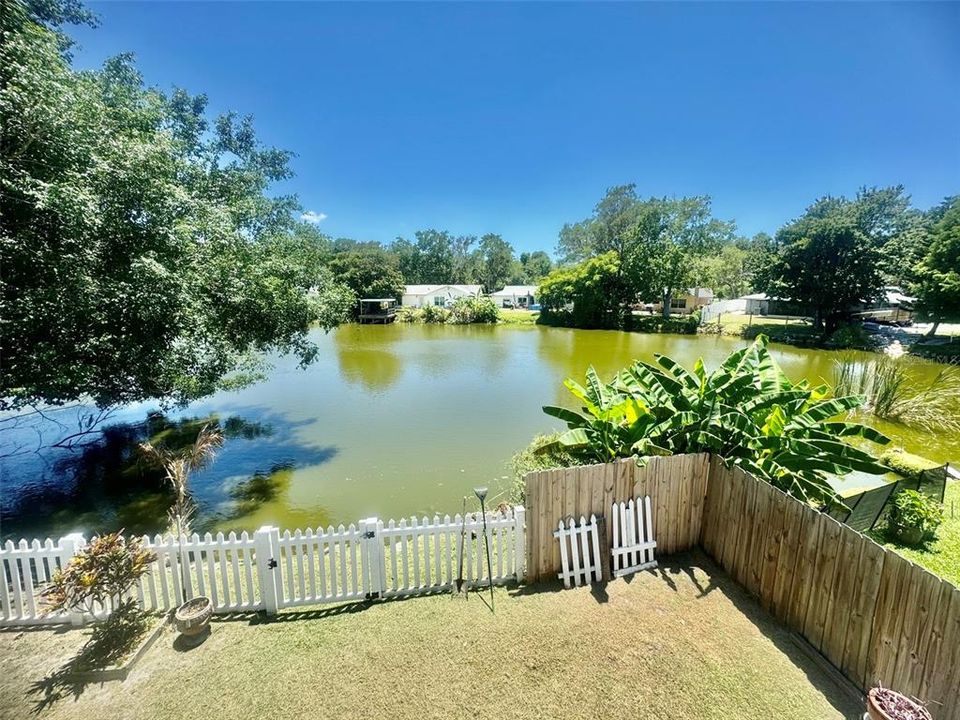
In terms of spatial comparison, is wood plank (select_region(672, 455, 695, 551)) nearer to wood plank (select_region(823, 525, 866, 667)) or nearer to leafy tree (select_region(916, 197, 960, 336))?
wood plank (select_region(823, 525, 866, 667))

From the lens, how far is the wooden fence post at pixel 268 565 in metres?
4.09

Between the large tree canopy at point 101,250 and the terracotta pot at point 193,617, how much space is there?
4.63 metres

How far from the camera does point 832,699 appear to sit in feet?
10.1

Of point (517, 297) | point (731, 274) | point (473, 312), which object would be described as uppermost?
point (731, 274)

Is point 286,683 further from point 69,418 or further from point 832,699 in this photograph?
point 69,418

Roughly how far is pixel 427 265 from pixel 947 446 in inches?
2596

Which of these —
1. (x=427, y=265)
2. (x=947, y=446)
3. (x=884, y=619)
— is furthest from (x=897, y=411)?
(x=427, y=265)

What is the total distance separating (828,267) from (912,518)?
2973 cm

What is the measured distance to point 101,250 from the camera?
20.7 ft

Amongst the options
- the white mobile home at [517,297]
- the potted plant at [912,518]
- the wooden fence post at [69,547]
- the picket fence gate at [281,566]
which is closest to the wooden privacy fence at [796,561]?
the picket fence gate at [281,566]

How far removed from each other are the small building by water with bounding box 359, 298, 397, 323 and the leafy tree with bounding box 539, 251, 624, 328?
17332 mm

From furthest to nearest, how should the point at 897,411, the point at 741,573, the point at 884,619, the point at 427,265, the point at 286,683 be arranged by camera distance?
the point at 427,265 → the point at 897,411 → the point at 741,573 → the point at 286,683 → the point at 884,619

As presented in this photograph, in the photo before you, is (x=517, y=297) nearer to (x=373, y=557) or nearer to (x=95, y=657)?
(x=373, y=557)

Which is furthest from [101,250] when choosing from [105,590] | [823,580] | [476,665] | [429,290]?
[429,290]
